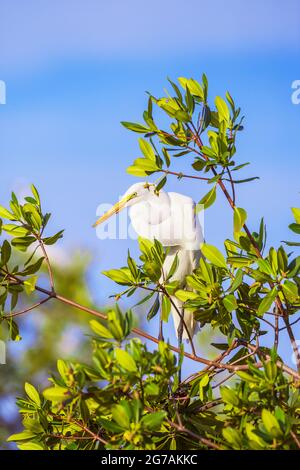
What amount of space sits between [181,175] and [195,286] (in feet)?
0.95

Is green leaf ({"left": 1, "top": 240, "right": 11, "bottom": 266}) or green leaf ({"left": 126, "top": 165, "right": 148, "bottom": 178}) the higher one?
green leaf ({"left": 126, "top": 165, "right": 148, "bottom": 178})

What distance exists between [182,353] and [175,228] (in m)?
1.48

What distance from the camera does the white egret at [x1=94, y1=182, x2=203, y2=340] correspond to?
2.97m

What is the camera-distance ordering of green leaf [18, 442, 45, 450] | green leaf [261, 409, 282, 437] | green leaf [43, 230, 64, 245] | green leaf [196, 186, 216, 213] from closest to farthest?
green leaf [261, 409, 282, 437] < green leaf [18, 442, 45, 450] < green leaf [196, 186, 216, 213] < green leaf [43, 230, 64, 245]

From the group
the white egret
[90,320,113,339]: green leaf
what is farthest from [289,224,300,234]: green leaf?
the white egret

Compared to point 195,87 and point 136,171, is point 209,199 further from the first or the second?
point 195,87

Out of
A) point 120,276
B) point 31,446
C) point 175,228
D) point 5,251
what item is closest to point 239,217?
point 120,276

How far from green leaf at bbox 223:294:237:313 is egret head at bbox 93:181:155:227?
1451 millimetres

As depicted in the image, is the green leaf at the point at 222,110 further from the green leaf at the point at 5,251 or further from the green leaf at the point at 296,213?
the green leaf at the point at 5,251

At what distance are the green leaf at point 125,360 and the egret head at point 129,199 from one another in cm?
181

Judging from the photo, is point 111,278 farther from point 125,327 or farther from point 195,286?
point 125,327

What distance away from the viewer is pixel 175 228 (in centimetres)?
304

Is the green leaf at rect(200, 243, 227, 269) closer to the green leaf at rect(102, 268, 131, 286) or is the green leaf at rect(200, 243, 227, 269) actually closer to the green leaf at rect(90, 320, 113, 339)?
the green leaf at rect(102, 268, 131, 286)
